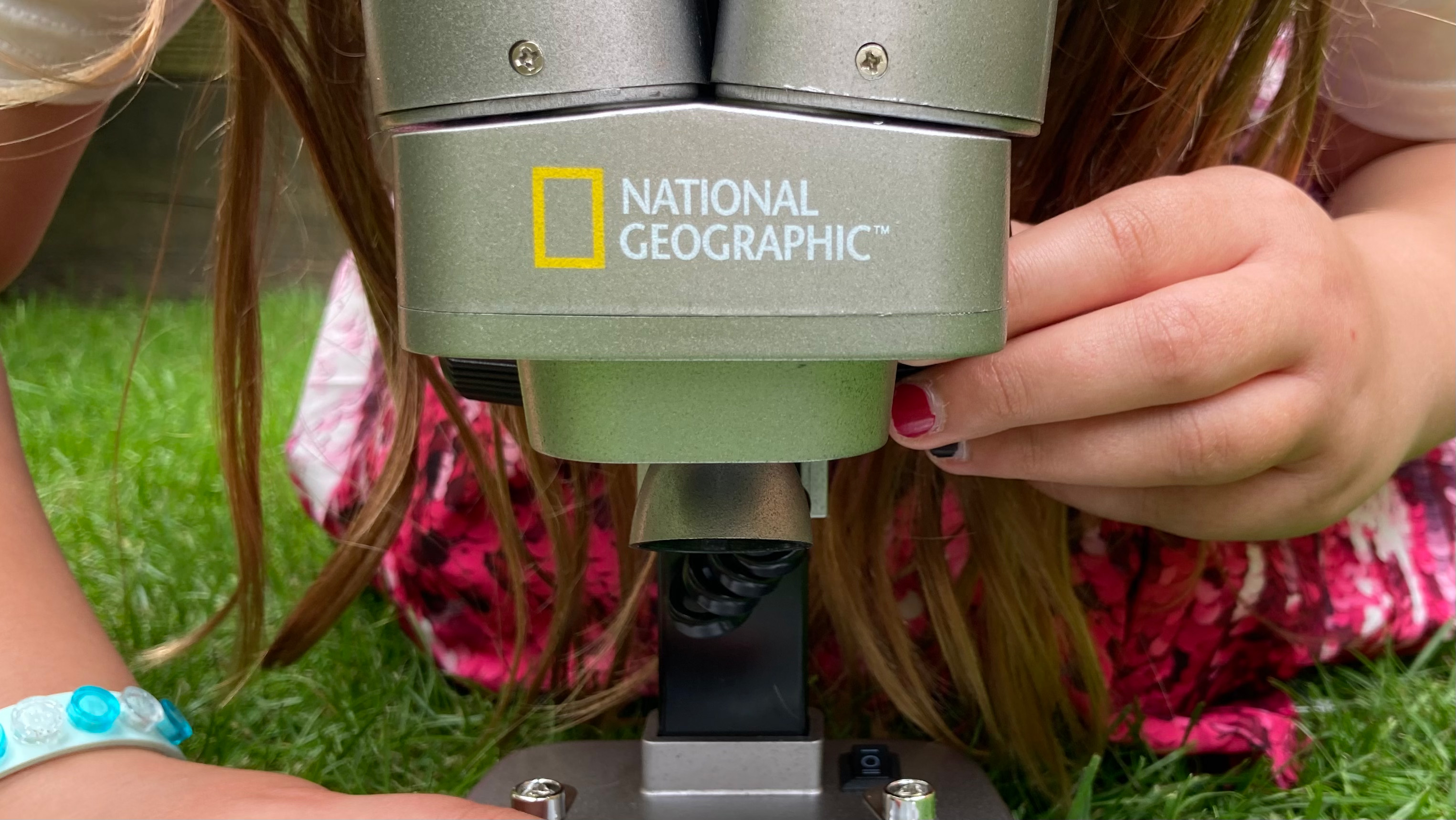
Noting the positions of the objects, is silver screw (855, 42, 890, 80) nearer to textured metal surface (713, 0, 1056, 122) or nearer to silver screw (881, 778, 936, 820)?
textured metal surface (713, 0, 1056, 122)

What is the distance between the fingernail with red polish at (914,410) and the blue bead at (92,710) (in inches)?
13.3

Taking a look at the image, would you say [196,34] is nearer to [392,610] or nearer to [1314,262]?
[392,610]

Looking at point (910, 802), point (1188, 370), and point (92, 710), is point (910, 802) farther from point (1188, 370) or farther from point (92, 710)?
point (92, 710)

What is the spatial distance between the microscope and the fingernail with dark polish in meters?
0.17

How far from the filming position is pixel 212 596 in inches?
38.1

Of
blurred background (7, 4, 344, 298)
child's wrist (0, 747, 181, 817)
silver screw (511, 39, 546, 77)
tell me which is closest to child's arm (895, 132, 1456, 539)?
silver screw (511, 39, 546, 77)

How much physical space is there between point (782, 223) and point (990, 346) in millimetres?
81

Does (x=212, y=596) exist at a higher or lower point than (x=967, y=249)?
lower

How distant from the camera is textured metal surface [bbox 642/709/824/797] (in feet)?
1.98

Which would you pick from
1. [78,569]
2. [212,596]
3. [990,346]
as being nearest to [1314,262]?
[990,346]

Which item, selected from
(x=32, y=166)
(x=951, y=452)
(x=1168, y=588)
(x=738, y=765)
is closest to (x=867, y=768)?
(x=738, y=765)

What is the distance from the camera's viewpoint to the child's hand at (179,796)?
1.45 feet

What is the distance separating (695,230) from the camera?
346 millimetres

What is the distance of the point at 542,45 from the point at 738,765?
0.38 meters
